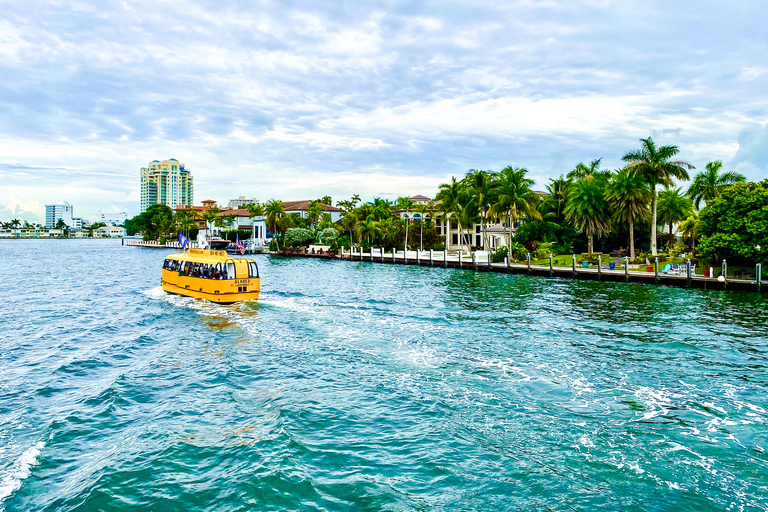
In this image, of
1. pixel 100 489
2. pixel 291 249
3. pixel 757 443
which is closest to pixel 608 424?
pixel 757 443

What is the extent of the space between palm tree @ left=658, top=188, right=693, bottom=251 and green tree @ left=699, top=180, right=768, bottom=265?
3654 cm

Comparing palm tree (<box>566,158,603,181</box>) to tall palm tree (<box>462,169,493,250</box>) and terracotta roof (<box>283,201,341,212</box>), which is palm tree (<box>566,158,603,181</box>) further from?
terracotta roof (<box>283,201,341,212</box>)

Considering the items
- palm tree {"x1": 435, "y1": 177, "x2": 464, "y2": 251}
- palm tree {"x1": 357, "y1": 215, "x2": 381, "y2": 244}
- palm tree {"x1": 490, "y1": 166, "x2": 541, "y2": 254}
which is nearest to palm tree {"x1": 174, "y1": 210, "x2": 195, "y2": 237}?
palm tree {"x1": 357, "y1": 215, "x2": 381, "y2": 244}

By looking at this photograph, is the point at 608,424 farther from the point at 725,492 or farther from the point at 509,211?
the point at 509,211

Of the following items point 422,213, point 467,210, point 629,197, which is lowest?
point 467,210

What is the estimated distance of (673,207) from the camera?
8019 cm

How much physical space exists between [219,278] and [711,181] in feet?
216

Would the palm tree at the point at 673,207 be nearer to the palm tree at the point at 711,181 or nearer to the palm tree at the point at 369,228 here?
the palm tree at the point at 711,181

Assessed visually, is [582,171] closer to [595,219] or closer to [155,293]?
[595,219]

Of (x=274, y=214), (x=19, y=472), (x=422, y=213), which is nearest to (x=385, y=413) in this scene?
(x=19, y=472)

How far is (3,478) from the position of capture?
10.9 m

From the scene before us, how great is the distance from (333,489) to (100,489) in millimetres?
4676

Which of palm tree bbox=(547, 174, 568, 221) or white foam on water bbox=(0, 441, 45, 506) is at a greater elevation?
palm tree bbox=(547, 174, 568, 221)

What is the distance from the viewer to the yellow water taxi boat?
1344 inches
